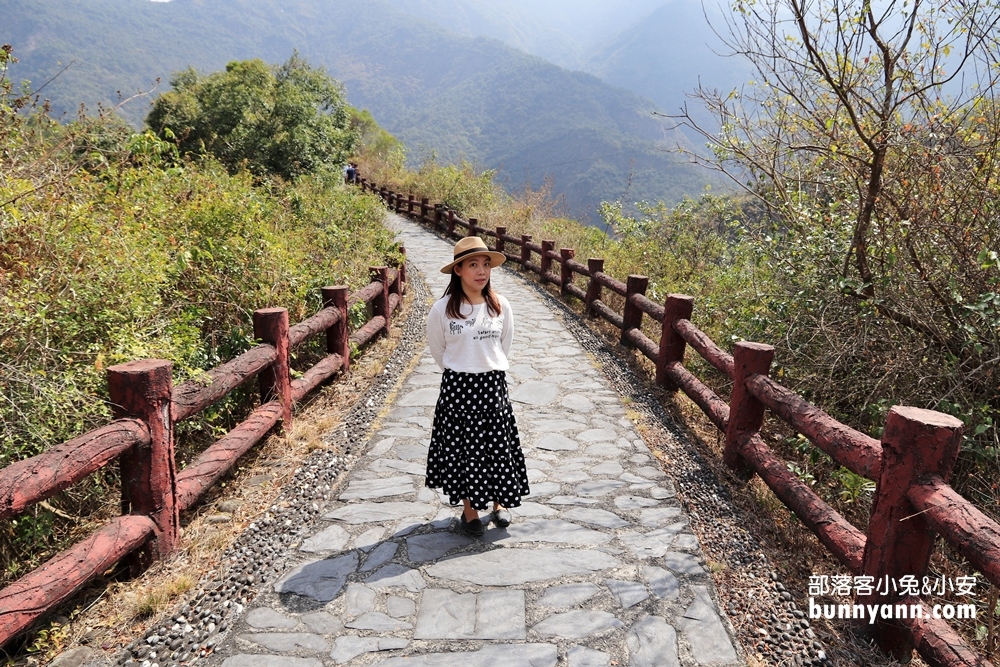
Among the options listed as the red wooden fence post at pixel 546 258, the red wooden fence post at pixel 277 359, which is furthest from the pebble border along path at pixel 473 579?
the red wooden fence post at pixel 546 258

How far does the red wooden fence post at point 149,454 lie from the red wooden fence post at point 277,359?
135cm

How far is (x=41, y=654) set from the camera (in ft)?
7.93

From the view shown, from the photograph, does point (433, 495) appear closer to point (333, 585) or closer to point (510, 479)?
point (510, 479)

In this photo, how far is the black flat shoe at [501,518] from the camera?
3.50m

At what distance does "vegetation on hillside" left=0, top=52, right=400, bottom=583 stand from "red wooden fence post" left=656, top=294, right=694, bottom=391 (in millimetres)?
3534

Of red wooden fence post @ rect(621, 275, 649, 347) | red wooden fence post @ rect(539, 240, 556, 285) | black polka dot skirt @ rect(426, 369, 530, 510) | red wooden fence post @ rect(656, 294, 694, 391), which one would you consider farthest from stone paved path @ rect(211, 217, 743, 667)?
red wooden fence post @ rect(539, 240, 556, 285)

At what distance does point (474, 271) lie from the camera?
3168mm

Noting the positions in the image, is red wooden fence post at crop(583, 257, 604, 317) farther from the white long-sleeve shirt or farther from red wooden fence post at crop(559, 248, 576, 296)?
the white long-sleeve shirt

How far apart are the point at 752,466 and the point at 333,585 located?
269 cm

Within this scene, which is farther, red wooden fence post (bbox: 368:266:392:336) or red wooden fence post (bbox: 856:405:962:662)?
Answer: red wooden fence post (bbox: 368:266:392:336)

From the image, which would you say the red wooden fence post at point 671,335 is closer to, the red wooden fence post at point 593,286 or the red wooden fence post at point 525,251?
the red wooden fence post at point 593,286

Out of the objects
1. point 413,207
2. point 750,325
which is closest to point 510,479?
point 750,325

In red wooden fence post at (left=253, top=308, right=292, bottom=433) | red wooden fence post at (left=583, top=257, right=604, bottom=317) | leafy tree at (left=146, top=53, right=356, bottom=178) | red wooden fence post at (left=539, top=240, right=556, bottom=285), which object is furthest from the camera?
leafy tree at (left=146, top=53, right=356, bottom=178)

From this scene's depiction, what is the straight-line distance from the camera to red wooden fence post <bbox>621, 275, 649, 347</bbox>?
719cm
